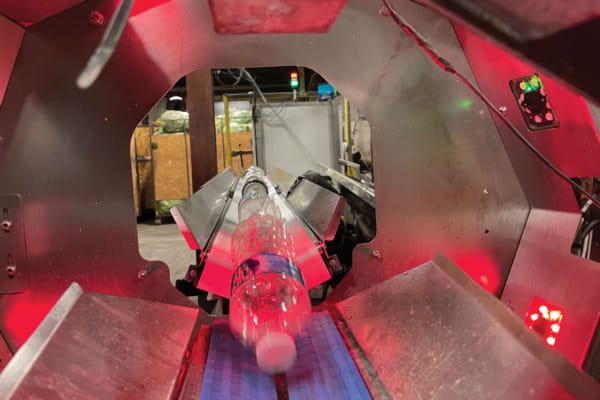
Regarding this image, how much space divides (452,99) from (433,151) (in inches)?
6.4

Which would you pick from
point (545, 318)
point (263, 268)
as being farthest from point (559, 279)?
point (263, 268)

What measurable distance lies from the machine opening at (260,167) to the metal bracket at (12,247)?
20.3 inches

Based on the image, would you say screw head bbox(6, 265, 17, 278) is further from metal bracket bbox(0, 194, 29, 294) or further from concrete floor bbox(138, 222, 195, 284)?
concrete floor bbox(138, 222, 195, 284)

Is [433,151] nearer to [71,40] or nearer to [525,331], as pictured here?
[525,331]

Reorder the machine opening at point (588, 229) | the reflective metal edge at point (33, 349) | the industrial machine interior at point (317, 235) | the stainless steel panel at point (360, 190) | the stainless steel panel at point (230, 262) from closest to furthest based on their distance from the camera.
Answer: the reflective metal edge at point (33, 349), the industrial machine interior at point (317, 235), the machine opening at point (588, 229), the stainless steel panel at point (230, 262), the stainless steel panel at point (360, 190)

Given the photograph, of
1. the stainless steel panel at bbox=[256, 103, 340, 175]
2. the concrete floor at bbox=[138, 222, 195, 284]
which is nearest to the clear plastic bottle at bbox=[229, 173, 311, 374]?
the concrete floor at bbox=[138, 222, 195, 284]

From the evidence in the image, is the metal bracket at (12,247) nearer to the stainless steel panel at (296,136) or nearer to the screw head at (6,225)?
the screw head at (6,225)

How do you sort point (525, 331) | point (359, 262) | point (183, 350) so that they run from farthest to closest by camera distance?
1. point (359, 262)
2. point (183, 350)
3. point (525, 331)

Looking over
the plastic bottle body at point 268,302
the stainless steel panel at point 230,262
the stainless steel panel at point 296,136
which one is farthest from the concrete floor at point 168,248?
the plastic bottle body at point 268,302

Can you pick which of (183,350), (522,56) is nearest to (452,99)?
(522,56)

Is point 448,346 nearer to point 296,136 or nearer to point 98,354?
point 98,354

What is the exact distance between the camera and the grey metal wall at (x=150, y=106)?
1142 millimetres

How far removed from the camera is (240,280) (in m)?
1.05

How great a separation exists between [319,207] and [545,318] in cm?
101
